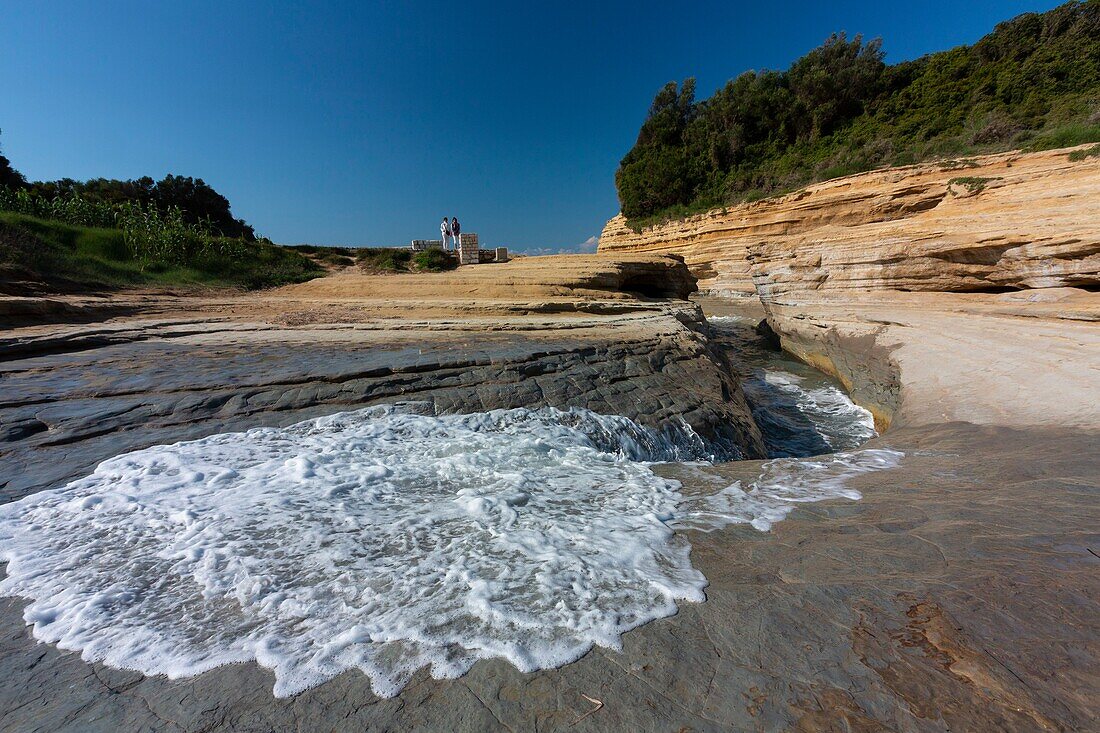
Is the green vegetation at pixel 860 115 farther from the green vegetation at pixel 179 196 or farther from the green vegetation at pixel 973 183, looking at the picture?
the green vegetation at pixel 179 196

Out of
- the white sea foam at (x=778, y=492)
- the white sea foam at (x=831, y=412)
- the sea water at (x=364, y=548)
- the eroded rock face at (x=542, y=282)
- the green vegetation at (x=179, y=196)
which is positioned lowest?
the white sea foam at (x=831, y=412)

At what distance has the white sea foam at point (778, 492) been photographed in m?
2.78

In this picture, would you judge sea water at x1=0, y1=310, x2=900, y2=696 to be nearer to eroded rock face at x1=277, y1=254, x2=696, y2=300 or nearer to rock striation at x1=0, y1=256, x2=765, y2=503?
rock striation at x1=0, y1=256, x2=765, y2=503

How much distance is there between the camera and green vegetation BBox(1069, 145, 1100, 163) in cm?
1160

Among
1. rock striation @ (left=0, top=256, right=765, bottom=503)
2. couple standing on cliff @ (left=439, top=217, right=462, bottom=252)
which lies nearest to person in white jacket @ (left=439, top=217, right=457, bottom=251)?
couple standing on cliff @ (left=439, top=217, right=462, bottom=252)

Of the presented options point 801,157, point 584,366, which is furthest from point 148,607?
point 801,157

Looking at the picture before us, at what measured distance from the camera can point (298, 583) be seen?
203 centimetres

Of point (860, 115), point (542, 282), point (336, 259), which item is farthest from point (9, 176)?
point (860, 115)

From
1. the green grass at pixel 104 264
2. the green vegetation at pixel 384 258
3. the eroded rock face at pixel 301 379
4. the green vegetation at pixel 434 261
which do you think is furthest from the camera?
the green vegetation at pixel 384 258

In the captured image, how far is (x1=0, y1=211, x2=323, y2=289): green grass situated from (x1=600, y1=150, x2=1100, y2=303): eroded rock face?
1924 cm

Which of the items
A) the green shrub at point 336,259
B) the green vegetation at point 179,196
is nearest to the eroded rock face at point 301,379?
the green shrub at point 336,259

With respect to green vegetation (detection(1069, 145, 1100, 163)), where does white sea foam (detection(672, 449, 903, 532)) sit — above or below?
below

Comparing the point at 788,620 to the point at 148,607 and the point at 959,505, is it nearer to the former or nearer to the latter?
the point at 959,505

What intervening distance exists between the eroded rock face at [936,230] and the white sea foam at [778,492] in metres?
10.8
